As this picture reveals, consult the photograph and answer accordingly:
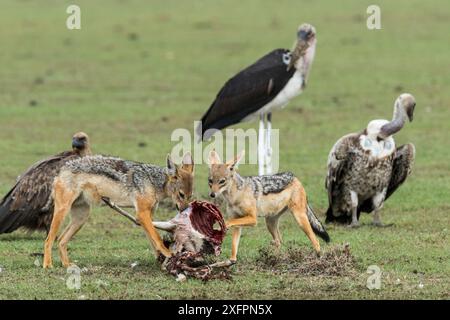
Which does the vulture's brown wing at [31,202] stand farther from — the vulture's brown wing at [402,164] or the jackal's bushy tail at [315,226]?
the vulture's brown wing at [402,164]

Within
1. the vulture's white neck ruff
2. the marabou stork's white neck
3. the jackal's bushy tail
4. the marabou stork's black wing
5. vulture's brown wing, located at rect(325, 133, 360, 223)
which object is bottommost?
the jackal's bushy tail

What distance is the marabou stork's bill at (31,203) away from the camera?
452 inches

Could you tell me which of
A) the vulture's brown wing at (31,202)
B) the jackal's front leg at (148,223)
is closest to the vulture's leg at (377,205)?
the jackal's front leg at (148,223)

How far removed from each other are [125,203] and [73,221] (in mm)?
548

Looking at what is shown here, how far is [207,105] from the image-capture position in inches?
806

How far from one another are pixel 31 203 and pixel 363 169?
3.51 meters

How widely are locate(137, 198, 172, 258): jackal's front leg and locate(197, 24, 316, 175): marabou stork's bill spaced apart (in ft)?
14.3

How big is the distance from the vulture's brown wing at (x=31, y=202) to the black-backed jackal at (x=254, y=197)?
192cm

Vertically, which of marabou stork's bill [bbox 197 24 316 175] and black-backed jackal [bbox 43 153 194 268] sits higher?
marabou stork's bill [bbox 197 24 316 175]

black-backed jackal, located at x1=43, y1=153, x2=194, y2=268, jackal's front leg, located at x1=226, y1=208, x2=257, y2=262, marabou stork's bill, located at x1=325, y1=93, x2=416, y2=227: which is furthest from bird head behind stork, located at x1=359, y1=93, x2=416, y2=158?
black-backed jackal, located at x1=43, y1=153, x2=194, y2=268

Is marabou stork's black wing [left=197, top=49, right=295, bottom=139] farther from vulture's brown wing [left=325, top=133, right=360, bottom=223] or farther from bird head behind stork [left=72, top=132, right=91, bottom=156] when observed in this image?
bird head behind stork [left=72, top=132, right=91, bottom=156]

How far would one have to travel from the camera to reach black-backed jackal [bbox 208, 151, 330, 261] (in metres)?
10.2
